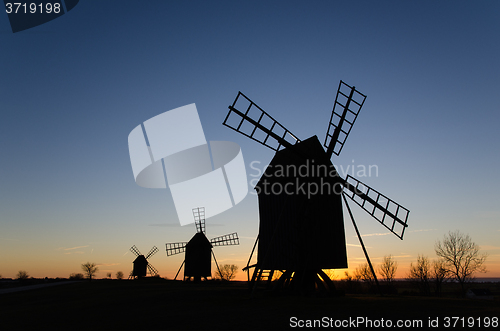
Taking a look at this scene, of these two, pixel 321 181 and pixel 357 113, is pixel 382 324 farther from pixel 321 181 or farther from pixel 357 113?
pixel 357 113

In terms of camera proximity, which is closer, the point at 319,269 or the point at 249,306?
the point at 249,306

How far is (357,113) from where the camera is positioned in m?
18.4

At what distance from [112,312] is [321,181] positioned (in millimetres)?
11807

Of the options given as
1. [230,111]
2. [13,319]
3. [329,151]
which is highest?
[230,111]

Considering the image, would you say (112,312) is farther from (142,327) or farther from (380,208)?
(380,208)

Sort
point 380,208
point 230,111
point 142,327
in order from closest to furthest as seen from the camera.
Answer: point 142,327, point 230,111, point 380,208

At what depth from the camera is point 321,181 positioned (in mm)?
18109

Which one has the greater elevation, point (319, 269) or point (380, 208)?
point (380, 208)

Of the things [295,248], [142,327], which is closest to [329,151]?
[295,248]

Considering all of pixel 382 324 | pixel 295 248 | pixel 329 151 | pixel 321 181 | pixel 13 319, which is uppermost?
pixel 329 151

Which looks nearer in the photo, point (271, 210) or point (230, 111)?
point (230, 111)

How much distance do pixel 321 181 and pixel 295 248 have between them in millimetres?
3868

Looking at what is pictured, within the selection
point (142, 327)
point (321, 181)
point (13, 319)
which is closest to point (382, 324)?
point (142, 327)

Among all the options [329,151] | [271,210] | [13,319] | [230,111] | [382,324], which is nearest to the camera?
[382,324]
